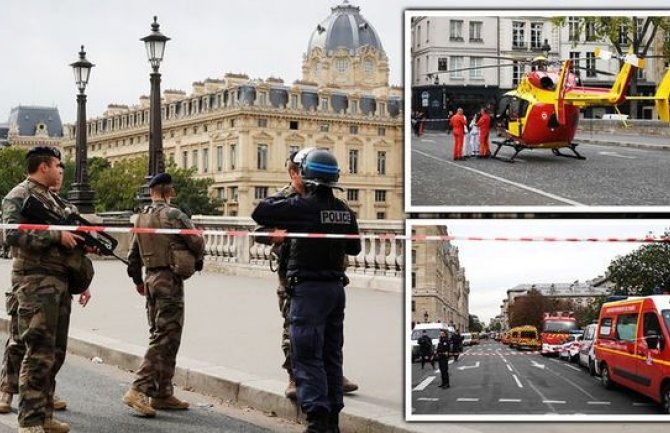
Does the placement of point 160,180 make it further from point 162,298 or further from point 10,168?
point 10,168

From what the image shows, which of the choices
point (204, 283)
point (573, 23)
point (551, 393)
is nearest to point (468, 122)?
point (573, 23)

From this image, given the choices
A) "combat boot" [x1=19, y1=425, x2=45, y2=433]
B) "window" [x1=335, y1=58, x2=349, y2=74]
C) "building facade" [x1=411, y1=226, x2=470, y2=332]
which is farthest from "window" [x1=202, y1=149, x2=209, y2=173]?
"building facade" [x1=411, y1=226, x2=470, y2=332]

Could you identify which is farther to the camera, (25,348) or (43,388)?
(25,348)

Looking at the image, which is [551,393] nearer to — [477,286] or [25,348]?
[477,286]

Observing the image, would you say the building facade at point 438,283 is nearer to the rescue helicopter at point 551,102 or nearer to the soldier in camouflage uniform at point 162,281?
the rescue helicopter at point 551,102

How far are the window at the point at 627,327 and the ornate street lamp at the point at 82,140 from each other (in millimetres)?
23662

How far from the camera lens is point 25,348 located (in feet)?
25.8

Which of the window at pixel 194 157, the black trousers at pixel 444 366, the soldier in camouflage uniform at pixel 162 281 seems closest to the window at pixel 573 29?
the black trousers at pixel 444 366

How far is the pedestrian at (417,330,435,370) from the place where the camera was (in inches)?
256

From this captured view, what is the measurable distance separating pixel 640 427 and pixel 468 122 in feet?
7.18

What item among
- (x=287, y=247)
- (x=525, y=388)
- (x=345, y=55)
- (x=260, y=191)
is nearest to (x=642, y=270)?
(x=525, y=388)

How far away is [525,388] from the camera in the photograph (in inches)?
248

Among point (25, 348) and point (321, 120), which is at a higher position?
point (321, 120)

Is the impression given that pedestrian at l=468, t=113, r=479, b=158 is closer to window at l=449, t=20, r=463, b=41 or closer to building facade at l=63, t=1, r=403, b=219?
window at l=449, t=20, r=463, b=41
